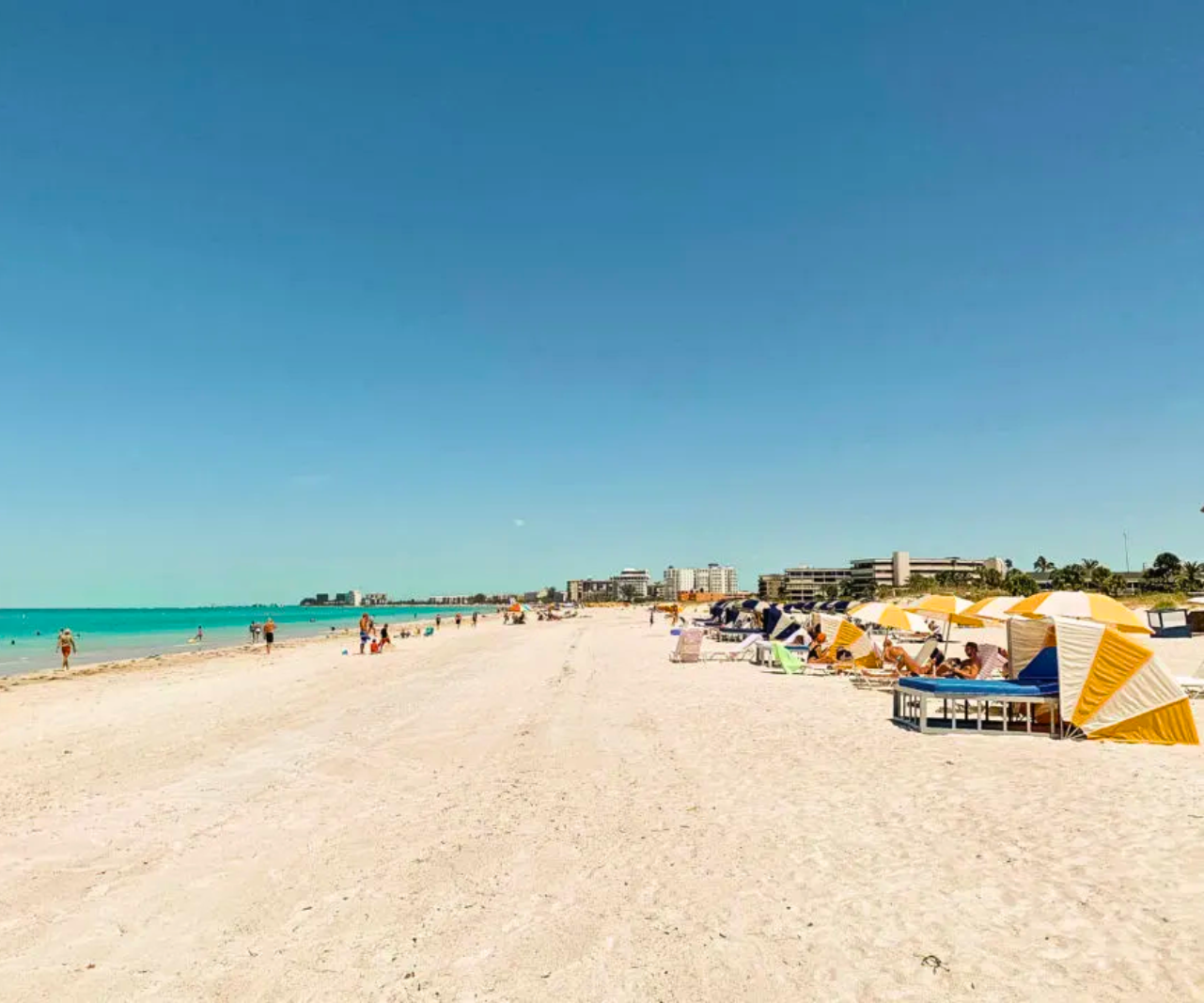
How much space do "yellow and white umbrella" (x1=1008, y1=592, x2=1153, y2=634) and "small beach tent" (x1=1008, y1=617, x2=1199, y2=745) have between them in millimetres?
5988

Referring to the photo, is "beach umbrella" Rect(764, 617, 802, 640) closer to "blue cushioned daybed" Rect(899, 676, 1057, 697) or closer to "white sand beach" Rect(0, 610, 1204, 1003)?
"white sand beach" Rect(0, 610, 1204, 1003)

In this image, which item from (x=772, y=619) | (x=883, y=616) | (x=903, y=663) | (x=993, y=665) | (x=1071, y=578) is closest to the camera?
(x=993, y=665)

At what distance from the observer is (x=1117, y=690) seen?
1054 centimetres

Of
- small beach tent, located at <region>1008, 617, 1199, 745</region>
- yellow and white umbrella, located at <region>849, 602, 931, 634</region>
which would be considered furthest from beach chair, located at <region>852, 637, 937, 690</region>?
small beach tent, located at <region>1008, 617, 1199, 745</region>

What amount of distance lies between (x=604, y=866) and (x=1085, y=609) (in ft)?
51.7

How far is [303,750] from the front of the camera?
11297mm

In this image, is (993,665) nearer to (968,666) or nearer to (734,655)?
(968,666)

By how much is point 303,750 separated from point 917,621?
1017 inches

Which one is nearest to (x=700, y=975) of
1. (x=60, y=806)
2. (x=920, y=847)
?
(x=920, y=847)

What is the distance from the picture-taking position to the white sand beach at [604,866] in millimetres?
4445

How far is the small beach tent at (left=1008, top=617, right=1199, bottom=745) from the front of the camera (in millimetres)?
10258

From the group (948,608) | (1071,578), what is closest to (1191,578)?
(1071,578)

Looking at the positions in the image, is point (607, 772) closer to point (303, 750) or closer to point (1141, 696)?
point (303, 750)

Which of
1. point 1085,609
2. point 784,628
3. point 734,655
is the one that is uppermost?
point 1085,609
